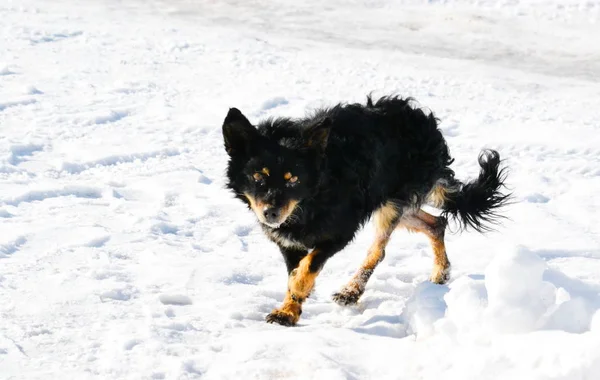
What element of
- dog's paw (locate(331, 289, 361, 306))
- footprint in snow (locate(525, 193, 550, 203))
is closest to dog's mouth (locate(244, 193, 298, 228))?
dog's paw (locate(331, 289, 361, 306))

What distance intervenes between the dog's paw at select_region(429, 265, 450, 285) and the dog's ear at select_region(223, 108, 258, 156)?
177 centimetres

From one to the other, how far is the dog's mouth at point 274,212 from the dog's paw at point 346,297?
75 centimetres

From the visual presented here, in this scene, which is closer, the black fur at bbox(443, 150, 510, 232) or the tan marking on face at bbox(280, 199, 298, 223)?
the tan marking on face at bbox(280, 199, 298, 223)

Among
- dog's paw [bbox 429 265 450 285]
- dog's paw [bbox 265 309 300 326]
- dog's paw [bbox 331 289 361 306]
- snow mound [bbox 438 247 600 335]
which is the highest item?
snow mound [bbox 438 247 600 335]

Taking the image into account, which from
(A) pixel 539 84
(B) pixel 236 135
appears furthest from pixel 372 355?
(A) pixel 539 84

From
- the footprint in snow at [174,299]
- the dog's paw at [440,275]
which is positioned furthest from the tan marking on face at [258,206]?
the dog's paw at [440,275]

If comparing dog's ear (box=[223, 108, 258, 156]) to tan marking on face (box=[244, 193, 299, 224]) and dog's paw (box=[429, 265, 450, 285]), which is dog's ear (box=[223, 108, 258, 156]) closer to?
tan marking on face (box=[244, 193, 299, 224])

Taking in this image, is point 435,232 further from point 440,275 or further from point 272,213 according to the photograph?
point 272,213

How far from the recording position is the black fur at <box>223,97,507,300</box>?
5.31m

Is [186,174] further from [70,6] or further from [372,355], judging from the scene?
[70,6]

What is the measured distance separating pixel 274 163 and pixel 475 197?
213cm

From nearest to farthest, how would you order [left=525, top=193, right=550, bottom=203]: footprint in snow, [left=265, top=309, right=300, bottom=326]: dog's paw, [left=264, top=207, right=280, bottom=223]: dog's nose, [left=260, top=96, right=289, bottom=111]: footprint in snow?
[left=264, top=207, right=280, bottom=223]: dog's nose < [left=265, top=309, right=300, bottom=326]: dog's paw < [left=525, top=193, right=550, bottom=203]: footprint in snow < [left=260, top=96, right=289, bottom=111]: footprint in snow

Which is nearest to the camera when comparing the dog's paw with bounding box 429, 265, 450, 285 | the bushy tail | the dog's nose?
the dog's nose

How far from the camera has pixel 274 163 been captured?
531cm
